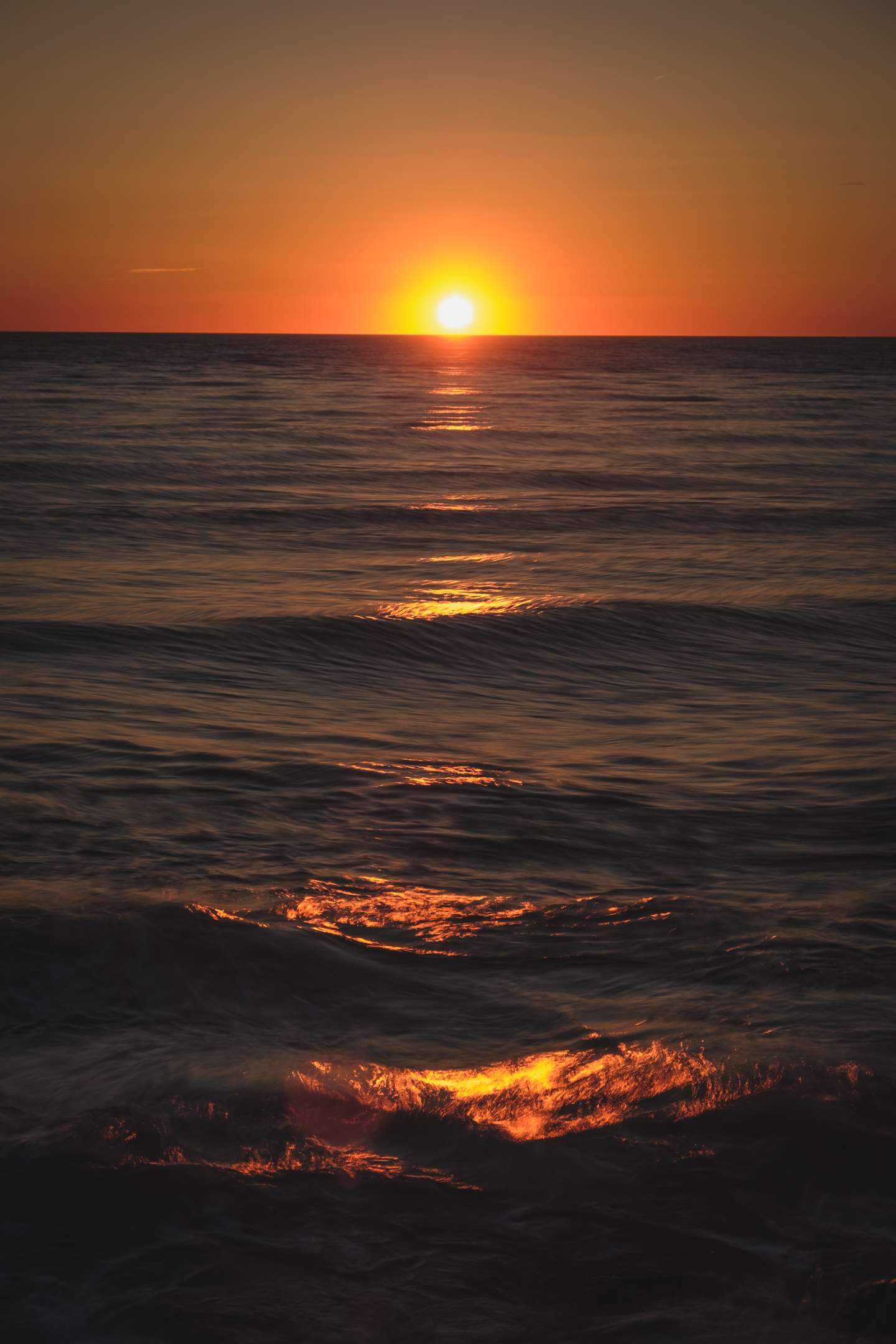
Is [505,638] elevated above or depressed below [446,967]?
above

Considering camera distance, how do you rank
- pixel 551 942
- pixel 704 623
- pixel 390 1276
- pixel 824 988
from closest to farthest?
pixel 390 1276
pixel 824 988
pixel 551 942
pixel 704 623

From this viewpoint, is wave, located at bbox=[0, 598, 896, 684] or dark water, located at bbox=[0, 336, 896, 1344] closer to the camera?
dark water, located at bbox=[0, 336, 896, 1344]

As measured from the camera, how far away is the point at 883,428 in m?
39.5

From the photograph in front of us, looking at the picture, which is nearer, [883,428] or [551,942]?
[551,942]

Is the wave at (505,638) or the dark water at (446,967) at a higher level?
the wave at (505,638)

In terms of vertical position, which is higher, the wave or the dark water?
the wave

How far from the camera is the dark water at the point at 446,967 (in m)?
2.70

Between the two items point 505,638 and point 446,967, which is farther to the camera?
point 505,638

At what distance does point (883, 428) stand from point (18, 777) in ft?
128

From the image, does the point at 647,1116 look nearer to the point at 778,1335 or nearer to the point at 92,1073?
the point at 778,1335

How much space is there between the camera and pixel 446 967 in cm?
425

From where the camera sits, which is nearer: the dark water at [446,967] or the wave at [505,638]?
the dark water at [446,967]

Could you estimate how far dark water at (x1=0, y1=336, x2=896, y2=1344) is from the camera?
2.70 meters

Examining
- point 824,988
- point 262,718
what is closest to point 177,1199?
point 824,988
